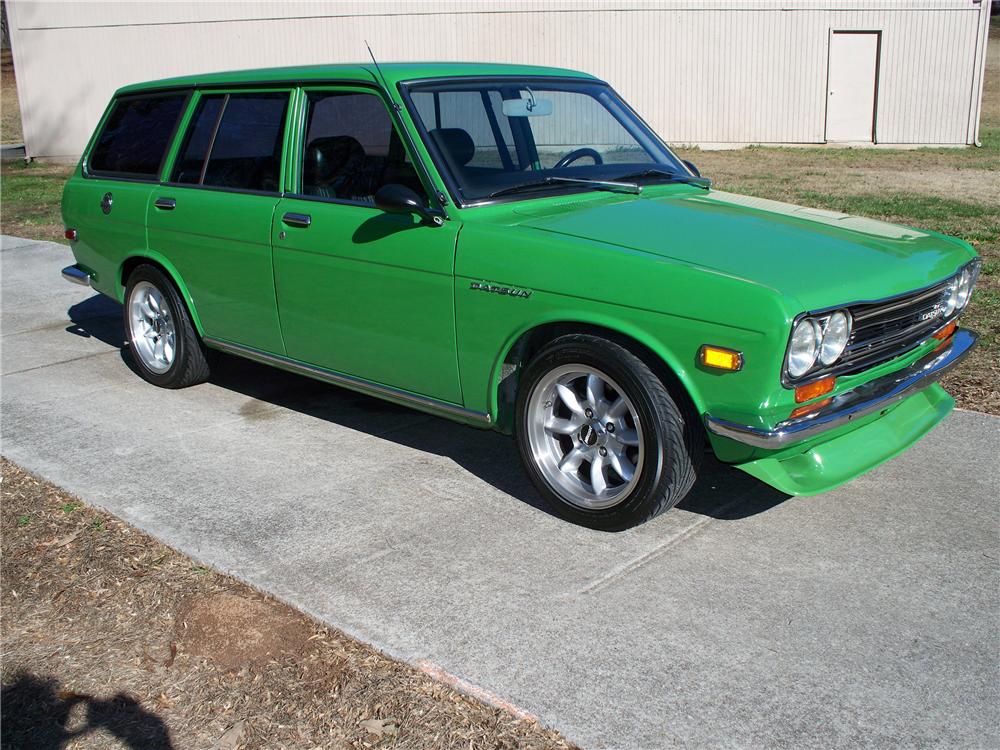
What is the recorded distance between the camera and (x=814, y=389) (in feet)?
12.0

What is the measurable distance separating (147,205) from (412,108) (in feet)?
6.97

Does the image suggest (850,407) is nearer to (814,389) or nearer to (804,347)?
(814,389)

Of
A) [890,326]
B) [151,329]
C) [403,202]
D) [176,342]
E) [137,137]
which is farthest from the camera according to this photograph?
[151,329]

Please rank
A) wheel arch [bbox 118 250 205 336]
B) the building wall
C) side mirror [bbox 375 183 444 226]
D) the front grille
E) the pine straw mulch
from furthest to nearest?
the building wall → wheel arch [bbox 118 250 205 336] → side mirror [bbox 375 183 444 226] → the front grille → the pine straw mulch

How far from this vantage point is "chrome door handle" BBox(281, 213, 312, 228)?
16.0 ft

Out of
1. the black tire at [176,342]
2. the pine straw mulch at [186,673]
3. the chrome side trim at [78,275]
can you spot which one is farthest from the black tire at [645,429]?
the chrome side trim at [78,275]

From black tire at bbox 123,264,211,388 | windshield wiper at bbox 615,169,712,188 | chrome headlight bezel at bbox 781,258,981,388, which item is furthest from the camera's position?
black tire at bbox 123,264,211,388

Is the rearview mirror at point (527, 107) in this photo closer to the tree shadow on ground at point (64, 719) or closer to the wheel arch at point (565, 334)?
the wheel arch at point (565, 334)

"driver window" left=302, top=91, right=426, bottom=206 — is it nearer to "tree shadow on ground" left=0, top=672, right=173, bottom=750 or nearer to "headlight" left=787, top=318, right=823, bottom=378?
"headlight" left=787, top=318, right=823, bottom=378

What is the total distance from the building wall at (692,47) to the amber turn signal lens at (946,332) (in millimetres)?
17548

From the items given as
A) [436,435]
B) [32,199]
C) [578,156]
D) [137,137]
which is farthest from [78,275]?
[32,199]

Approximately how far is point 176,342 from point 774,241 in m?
3.65

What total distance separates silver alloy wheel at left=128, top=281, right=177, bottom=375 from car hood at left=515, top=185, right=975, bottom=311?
276cm

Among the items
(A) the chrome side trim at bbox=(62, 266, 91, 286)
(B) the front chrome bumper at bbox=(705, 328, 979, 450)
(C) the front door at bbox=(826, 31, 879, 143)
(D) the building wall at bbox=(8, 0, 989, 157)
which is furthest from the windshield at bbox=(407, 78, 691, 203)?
(C) the front door at bbox=(826, 31, 879, 143)
